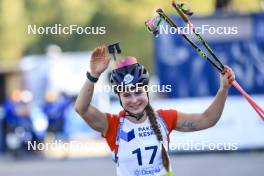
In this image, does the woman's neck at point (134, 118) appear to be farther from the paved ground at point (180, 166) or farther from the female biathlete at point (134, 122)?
the paved ground at point (180, 166)

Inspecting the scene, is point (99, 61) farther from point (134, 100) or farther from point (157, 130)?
point (157, 130)

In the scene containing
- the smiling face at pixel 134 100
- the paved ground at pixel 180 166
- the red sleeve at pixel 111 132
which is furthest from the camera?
the paved ground at pixel 180 166

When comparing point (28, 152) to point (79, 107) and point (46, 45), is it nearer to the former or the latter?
point (79, 107)

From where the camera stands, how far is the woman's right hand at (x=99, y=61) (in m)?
6.14

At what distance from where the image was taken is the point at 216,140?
18.2m

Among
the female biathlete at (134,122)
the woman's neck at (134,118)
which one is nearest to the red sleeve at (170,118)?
the female biathlete at (134,122)

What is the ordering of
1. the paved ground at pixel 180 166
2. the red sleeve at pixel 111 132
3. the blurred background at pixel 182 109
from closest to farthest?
the red sleeve at pixel 111 132 → the paved ground at pixel 180 166 → the blurred background at pixel 182 109

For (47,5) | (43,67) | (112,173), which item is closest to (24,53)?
(47,5)

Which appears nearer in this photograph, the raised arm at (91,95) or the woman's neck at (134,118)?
the raised arm at (91,95)

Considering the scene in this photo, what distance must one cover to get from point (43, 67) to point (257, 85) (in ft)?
47.9

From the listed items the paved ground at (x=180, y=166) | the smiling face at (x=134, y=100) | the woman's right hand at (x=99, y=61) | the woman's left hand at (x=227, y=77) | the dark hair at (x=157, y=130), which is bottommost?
the paved ground at (x=180, y=166)

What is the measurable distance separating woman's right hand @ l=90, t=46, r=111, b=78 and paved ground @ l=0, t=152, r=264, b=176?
853 cm

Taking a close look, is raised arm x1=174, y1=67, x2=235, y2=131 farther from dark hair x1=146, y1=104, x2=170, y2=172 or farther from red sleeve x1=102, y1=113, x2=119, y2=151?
red sleeve x1=102, y1=113, x2=119, y2=151

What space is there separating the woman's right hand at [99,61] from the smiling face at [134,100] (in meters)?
0.29
